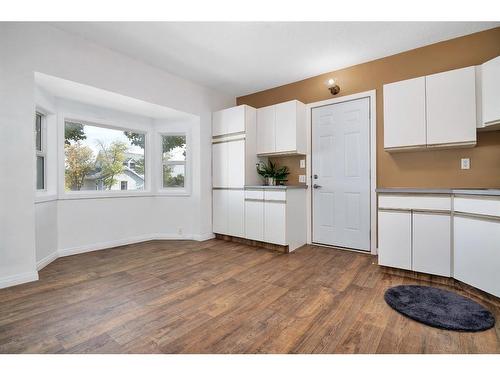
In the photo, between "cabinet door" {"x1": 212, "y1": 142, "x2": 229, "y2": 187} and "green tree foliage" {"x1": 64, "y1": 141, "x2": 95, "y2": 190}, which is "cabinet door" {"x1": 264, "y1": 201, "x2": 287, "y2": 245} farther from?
"green tree foliage" {"x1": 64, "y1": 141, "x2": 95, "y2": 190}

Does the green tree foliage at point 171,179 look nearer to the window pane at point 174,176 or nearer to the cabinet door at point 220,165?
the window pane at point 174,176

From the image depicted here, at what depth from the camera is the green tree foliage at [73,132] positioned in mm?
3514

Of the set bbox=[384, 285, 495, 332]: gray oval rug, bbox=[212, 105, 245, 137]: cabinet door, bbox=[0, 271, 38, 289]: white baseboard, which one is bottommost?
bbox=[384, 285, 495, 332]: gray oval rug

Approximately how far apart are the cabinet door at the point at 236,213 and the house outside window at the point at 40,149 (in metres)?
2.57

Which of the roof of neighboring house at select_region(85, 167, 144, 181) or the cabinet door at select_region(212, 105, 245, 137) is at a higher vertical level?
the cabinet door at select_region(212, 105, 245, 137)

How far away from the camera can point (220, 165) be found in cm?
434

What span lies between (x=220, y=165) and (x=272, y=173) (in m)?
0.95

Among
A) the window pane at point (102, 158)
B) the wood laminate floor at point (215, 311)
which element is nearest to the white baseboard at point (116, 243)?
the wood laminate floor at point (215, 311)

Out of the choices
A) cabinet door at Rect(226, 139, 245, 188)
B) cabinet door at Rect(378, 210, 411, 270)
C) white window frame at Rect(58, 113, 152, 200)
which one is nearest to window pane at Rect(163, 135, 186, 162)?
white window frame at Rect(58, 113, 152, 200)

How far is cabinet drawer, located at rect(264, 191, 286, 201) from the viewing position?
139 inches

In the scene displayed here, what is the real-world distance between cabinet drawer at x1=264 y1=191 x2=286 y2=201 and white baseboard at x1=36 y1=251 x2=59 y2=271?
290cm

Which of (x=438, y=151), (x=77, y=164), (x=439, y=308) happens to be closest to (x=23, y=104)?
(x=77, y=164)

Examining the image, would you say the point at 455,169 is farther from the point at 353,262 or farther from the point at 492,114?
the point at 353,262

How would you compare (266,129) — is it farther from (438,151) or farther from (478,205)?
(478,205)
